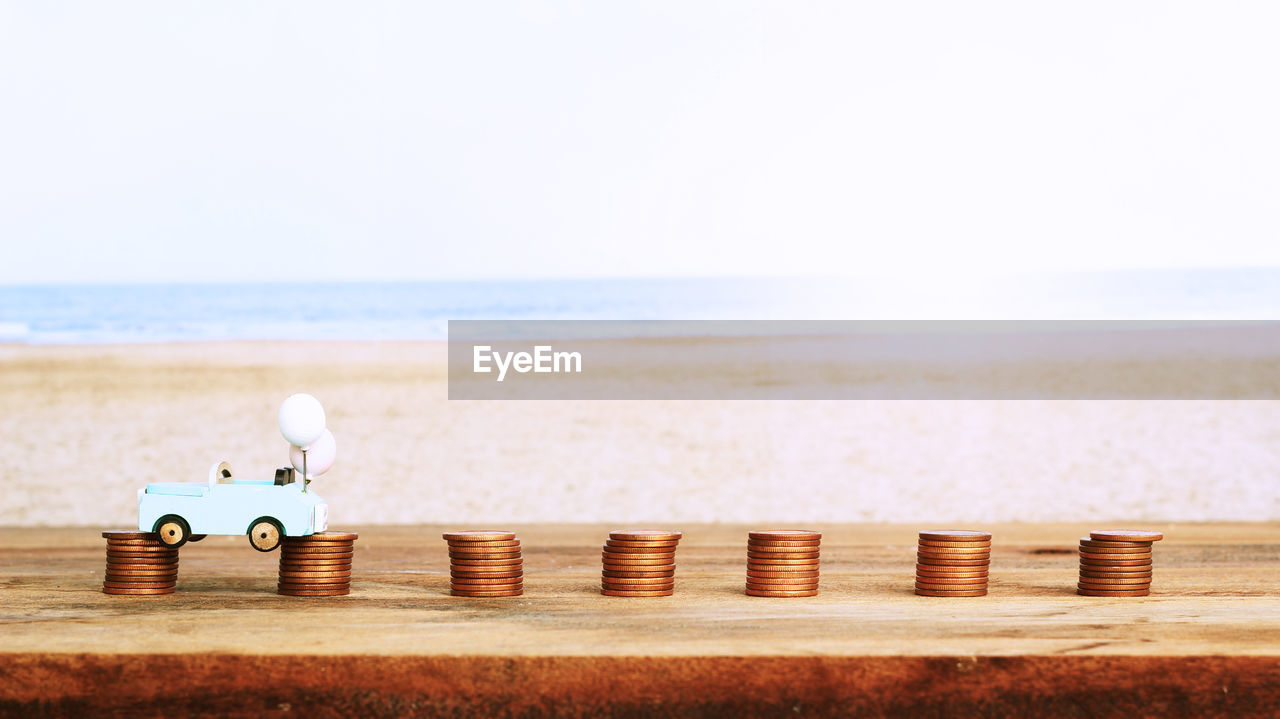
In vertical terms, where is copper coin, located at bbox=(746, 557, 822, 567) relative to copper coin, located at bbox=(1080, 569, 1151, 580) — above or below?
above

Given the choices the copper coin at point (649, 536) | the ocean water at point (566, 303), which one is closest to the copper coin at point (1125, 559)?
the copper coin at point (649, 536)

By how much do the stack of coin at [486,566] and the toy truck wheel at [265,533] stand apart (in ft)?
1.59

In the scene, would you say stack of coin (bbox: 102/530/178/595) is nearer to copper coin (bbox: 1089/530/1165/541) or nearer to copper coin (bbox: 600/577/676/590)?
copper coin (bbox: 600/577/676/590)

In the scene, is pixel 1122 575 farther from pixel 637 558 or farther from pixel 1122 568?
pixel 637 558

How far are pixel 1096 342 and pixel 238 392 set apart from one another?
963 centimetres

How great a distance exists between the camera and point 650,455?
377 inches

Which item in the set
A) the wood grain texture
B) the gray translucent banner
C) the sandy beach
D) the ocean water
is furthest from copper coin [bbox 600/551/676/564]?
the ocean water

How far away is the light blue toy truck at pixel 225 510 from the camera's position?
391 cm

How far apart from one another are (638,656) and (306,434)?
1.56m

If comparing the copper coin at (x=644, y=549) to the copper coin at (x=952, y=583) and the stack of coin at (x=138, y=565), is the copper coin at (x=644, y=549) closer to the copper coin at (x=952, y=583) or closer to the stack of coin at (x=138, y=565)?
the copper coin at (x=952, y=583)

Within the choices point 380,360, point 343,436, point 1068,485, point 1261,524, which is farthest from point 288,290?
point 1261,524

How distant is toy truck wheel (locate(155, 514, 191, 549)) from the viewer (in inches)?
153

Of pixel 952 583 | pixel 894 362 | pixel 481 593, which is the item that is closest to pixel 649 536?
pixel 481 593

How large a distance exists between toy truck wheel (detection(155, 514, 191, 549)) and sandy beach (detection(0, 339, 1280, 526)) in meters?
3.56
